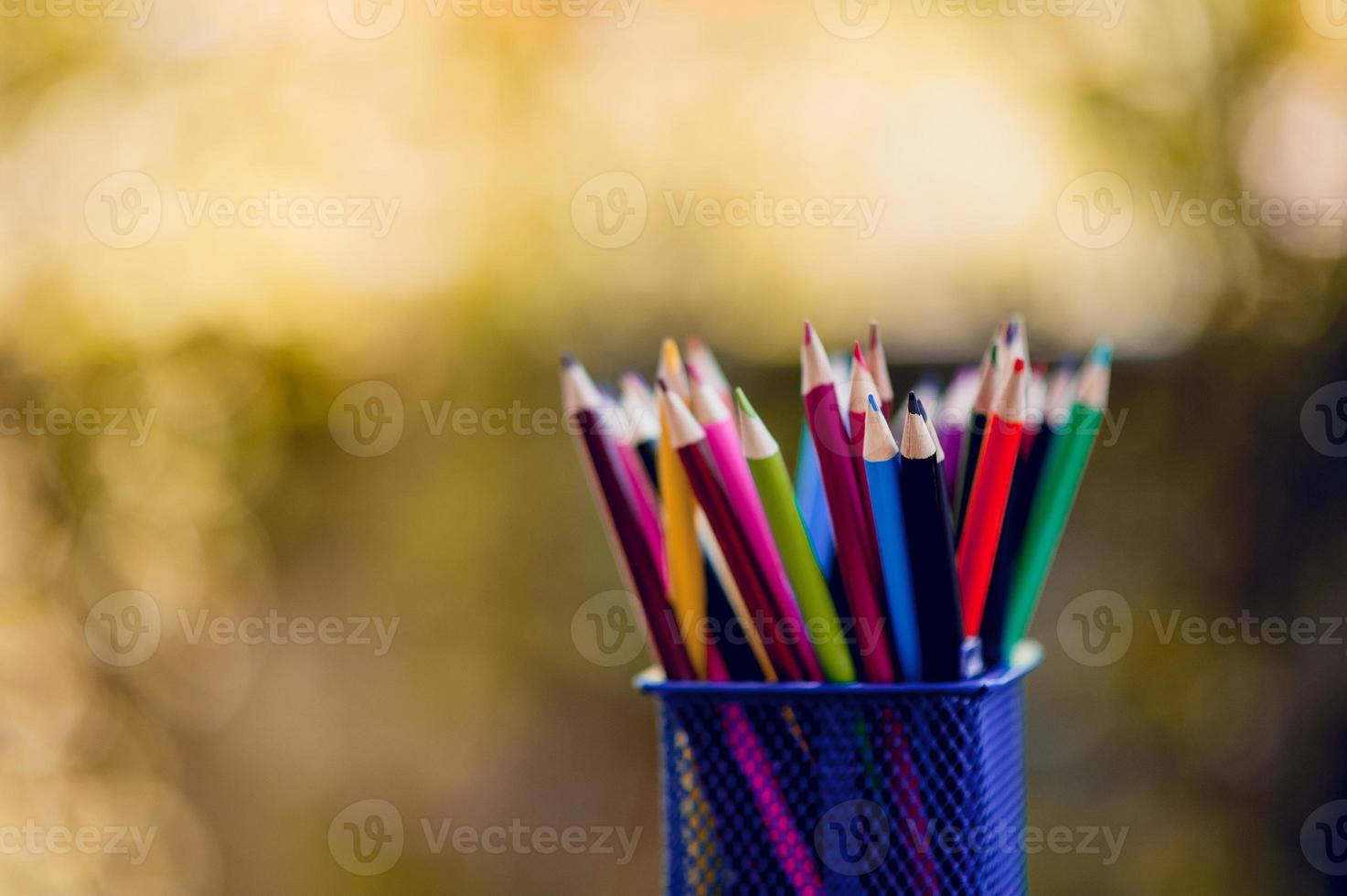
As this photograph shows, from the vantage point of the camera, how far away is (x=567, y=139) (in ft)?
2.78

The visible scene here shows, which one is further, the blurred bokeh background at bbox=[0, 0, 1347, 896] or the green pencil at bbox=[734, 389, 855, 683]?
the blurred bokeh background at bbox=[0, 0, 1347, 896]

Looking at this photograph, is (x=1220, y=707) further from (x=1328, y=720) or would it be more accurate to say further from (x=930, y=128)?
(x=930, y=128)

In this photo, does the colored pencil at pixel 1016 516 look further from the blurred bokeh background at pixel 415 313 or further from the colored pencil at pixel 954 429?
the blurred bokeh background at pixel 415 313

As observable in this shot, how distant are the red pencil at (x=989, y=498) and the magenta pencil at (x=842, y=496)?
0.09 feet

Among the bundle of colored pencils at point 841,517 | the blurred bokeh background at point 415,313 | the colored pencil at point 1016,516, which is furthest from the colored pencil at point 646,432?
the blurred bokeh background at point 415,313

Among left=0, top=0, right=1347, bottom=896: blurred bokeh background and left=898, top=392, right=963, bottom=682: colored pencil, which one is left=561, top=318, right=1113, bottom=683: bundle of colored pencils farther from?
left=0, top=0, right=1347, bottom=896: blurred bokeh background

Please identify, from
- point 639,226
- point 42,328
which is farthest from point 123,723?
point 639,226

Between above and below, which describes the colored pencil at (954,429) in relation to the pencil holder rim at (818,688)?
above

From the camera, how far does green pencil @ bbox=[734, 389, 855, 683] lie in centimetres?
31

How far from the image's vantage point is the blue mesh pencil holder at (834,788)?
1.03ft

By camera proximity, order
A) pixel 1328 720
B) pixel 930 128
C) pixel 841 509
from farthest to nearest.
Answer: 1. pixel 930 128
2. pixel 1328 720
3. pixel 841 509

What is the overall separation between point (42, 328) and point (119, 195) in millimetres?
108

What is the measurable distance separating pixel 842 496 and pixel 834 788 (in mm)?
82

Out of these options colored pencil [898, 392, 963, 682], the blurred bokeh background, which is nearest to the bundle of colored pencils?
colored pencil [898, 392, 963, 682]
